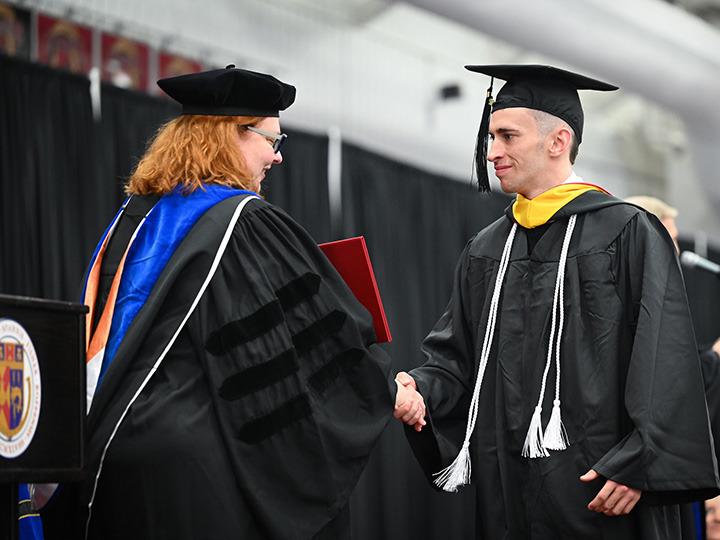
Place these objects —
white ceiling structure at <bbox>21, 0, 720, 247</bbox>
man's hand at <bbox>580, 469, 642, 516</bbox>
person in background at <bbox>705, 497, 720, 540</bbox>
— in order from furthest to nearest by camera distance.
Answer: white ceiling structure at <bbox>21, 0, 720, 247</bbox>, person in background at <bbox>705, 497, 720, 540</bbox>, man's hand at <bbox>580, 469, 642, 516</bbox>

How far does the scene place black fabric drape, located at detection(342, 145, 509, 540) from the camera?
6652mm

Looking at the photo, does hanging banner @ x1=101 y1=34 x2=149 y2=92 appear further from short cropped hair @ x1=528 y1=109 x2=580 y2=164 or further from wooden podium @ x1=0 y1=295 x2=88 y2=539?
wooden podium @ x1=0 y1=295 x2=88 y2=539

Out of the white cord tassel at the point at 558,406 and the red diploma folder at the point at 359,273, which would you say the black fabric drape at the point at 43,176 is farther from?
the white cord tassel at the point at 558,406

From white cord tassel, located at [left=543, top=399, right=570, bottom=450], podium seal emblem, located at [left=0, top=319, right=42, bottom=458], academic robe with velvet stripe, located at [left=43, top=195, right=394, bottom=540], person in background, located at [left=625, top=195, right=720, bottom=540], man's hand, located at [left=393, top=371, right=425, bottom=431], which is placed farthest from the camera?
person in background, located at [left=625, top=195, right=720, bottom=540]

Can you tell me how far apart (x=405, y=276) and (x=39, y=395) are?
5.45 m

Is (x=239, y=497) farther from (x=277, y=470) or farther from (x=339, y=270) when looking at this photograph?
(x=339, y=270)

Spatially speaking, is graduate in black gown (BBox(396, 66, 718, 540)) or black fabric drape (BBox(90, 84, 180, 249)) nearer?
graduate in black gown (BBox(396, 66, 718, 540))

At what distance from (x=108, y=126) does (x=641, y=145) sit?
20.4 ft

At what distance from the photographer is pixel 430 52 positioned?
7.54m

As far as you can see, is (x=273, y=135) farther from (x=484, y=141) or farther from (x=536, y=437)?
(x=536, y=437)

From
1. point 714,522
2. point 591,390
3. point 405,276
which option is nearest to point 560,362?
point 591,390

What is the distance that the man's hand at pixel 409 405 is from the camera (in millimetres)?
2707

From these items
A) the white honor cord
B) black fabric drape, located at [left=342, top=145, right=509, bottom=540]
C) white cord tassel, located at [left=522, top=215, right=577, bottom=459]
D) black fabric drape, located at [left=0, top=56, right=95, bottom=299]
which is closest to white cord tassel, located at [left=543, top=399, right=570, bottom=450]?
white cord tassel, located at [left=522, top=215, right=577, bottom=459]

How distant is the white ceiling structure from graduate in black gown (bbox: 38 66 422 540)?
302cm
